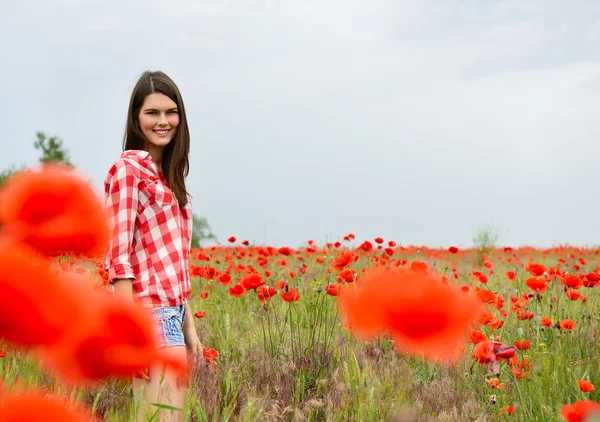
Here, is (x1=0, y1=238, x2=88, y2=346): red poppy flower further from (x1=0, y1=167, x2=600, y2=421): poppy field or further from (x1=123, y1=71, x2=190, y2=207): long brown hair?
(x1=123, y1=71, x2=190, y2=207): long brown hair

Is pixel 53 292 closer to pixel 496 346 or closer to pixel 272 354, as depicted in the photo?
pixel 496 346

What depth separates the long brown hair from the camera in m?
3.48

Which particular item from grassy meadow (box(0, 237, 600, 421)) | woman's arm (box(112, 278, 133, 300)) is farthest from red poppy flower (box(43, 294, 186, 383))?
woman's arm (box(112, 278, 133, 300))

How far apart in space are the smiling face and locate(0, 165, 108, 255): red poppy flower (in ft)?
8.95

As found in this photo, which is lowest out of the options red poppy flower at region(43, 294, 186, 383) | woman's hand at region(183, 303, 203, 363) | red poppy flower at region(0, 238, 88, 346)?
woman's hand at region(183, 303, 203, 363)

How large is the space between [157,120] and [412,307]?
2.81 meters

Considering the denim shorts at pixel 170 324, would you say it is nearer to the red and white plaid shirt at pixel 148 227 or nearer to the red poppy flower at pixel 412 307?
the red and white plaid shirt at pixel 148 227

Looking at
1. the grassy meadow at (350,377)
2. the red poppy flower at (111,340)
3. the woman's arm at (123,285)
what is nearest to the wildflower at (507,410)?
the grassy meadow at (350,377)

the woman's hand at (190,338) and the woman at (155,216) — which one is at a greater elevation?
the woman at (155,216)

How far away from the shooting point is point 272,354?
13.4ft

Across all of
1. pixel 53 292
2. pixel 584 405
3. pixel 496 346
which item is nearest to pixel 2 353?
pixel 496 346

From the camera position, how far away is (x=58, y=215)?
2.35 feet

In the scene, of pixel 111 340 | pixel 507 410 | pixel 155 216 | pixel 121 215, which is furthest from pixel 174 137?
pixel 111 340

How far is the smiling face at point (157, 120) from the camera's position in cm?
342
